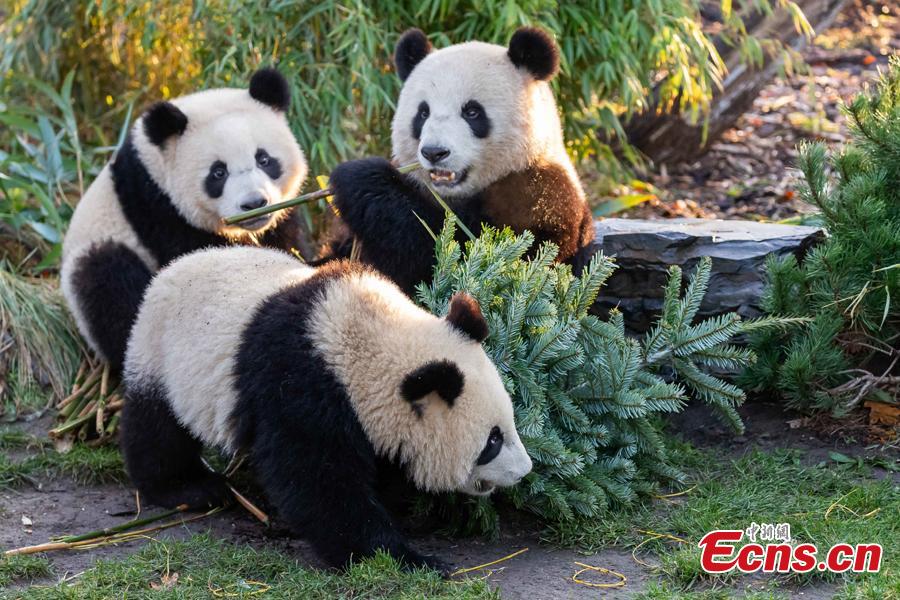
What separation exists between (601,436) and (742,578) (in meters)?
0.95

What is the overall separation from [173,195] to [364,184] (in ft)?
3.62

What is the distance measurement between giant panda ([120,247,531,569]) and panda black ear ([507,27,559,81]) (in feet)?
5.62

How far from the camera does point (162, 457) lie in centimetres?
493

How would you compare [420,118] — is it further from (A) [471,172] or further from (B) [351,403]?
(B) [351,403]

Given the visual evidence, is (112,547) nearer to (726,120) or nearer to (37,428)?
(37,428)

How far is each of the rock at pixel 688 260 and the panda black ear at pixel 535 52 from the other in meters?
1.10

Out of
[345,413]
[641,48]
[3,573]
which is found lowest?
[3,573]

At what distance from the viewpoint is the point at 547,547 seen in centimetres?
457

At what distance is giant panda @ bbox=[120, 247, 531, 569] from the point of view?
4109mm

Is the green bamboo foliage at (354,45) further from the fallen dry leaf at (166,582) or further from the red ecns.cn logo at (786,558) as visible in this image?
the red ecns.cn logo at (786,558)

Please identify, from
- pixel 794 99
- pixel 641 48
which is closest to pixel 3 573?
pixel 641 48

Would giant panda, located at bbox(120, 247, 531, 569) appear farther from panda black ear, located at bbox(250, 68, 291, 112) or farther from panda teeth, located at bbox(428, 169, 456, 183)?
panda black ear, located at bbox(250, 68, 291, 112)

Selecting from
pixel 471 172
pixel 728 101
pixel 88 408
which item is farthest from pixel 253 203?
pixel 728 101

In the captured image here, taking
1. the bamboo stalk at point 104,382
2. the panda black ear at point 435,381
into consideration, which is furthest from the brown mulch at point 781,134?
the panda black ear at point 435,381
